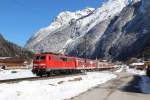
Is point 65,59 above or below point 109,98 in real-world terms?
above

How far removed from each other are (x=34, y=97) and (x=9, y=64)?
123m

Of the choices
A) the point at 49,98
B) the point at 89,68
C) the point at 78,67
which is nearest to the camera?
the point at 49,98

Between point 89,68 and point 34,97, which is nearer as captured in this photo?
point 34,97

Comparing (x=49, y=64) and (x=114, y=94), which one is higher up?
(x=49, y=64)

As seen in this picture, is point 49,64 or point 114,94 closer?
point 114,94

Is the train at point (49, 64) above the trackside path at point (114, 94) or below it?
above

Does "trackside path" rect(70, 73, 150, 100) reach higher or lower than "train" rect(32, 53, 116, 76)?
lower

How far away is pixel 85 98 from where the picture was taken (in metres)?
27.1

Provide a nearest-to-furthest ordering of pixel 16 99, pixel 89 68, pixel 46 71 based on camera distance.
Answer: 1. pixel 16 99
2. pixel 46 71
3. pixel 89 68

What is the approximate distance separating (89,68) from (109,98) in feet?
273

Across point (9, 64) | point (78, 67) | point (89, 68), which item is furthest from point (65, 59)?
point (9, 64)

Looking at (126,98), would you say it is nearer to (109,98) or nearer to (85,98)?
(109,98)

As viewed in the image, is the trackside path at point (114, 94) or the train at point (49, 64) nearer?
the trackside path at point (114, 94)

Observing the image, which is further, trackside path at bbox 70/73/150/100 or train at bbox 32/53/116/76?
train at bbox 32/53/116/76
